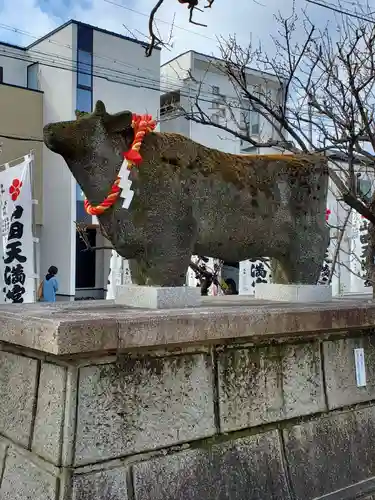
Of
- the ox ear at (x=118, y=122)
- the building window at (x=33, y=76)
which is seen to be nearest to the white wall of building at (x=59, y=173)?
the building window at (x=33, y=76)

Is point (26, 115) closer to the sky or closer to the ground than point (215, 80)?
closer to the ground

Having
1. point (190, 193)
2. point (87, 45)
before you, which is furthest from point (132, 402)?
point (87, 45)

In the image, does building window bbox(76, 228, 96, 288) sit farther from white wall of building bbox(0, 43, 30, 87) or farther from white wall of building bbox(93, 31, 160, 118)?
white wall of building bbox(0, 43, 30, 87)

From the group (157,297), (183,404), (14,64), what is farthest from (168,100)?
(183,404)

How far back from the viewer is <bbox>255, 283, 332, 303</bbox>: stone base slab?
3580 mm

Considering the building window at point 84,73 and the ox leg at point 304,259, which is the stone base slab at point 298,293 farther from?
the building window at point 84,73

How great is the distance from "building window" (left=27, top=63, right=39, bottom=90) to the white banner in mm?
9024

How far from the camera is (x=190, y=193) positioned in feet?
10.2

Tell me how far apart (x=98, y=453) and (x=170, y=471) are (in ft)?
1.36

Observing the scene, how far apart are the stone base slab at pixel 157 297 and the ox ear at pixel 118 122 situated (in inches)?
35.9

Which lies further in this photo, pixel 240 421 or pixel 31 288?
pixel 31 288

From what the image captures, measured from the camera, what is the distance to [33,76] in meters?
16.5

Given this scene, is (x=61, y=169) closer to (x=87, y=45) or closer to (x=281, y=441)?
(x=87, y=45)

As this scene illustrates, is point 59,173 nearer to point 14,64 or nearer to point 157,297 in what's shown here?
point 14,64
